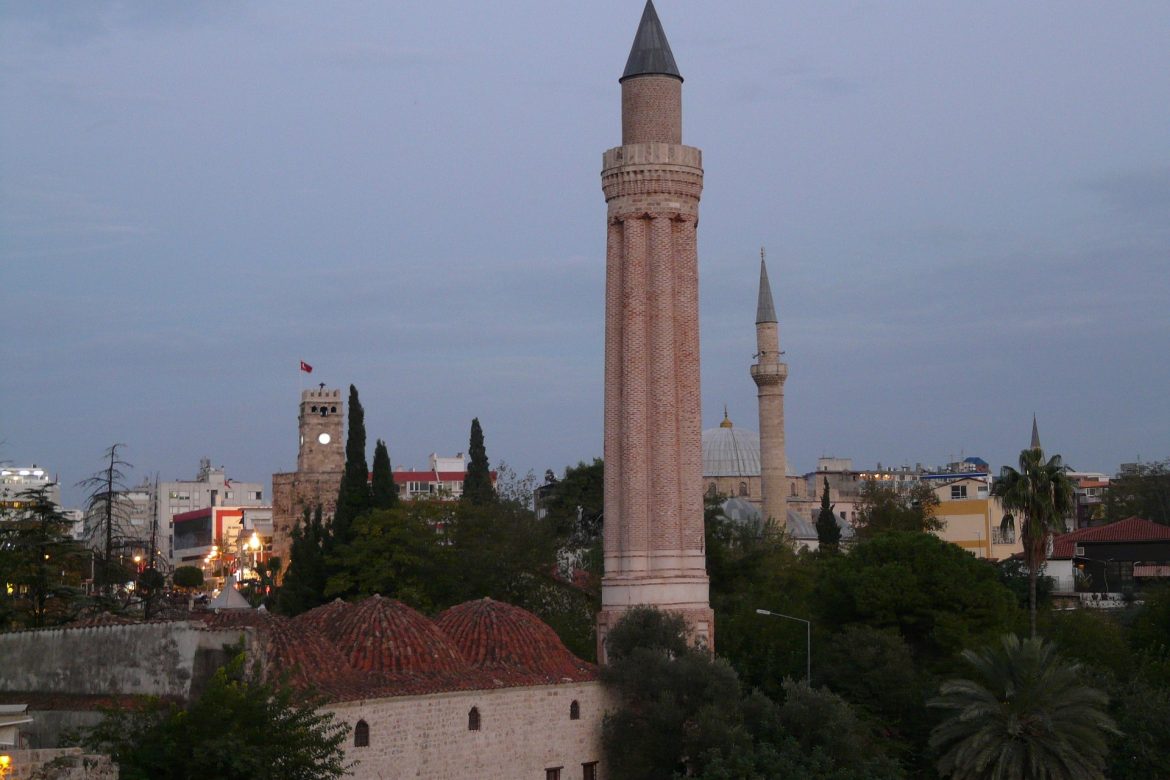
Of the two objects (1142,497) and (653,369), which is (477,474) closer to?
(653,369)

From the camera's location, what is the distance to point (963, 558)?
4009 cm

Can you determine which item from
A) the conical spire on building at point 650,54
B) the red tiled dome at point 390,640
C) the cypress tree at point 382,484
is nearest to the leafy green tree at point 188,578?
the cypress tree at point 382,484

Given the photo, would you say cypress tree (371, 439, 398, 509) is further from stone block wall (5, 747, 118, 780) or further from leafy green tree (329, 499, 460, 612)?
stone block wall (5, 747, 118, 780)

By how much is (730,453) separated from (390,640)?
85599 mm

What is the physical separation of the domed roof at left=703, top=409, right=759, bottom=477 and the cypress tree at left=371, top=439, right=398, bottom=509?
197ft

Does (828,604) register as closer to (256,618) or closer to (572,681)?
(572,681)

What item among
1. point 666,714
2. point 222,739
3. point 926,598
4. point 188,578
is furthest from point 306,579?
point 188,578

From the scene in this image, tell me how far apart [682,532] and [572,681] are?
5429mm

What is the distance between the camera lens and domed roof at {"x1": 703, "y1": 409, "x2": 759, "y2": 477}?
11269 cm

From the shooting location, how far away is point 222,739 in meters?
21.8

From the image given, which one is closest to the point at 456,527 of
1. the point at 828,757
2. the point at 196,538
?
the point at 828,757

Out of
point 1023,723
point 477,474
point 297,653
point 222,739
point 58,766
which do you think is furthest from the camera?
point 477,474

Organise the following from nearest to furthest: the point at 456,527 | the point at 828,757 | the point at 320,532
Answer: the point at 828,757 → the point at 456,527 → the point at 320,532

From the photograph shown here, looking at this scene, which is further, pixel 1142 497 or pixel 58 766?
pixel 1142 497
